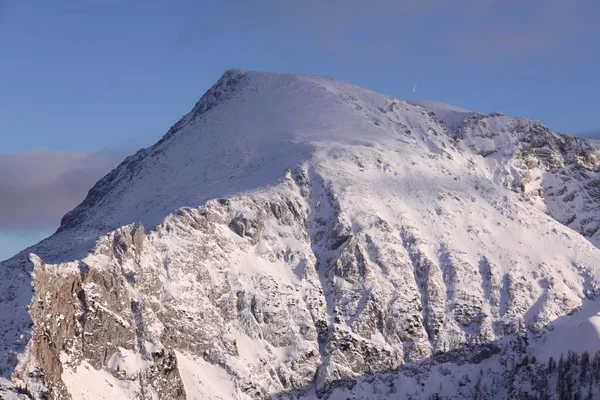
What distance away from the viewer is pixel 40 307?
19862cm

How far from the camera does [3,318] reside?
195 m

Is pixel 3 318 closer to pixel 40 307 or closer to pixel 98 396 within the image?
pixel 40 307

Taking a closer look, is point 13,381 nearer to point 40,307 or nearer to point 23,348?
point 23,348

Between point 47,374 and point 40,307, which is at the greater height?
point 40,307

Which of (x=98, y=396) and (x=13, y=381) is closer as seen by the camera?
(x=13, y=381)

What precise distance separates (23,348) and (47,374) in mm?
5856

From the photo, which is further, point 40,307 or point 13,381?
point 40,307

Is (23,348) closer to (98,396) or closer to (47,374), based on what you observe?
(47,374)

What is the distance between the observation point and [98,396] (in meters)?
200

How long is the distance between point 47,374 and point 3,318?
1421 cm

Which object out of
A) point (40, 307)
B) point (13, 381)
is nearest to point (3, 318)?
point (40, 307)

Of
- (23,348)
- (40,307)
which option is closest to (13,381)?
(23,348)

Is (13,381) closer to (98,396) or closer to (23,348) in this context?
(23,348)

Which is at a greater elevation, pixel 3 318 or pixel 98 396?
pixel 3 318
